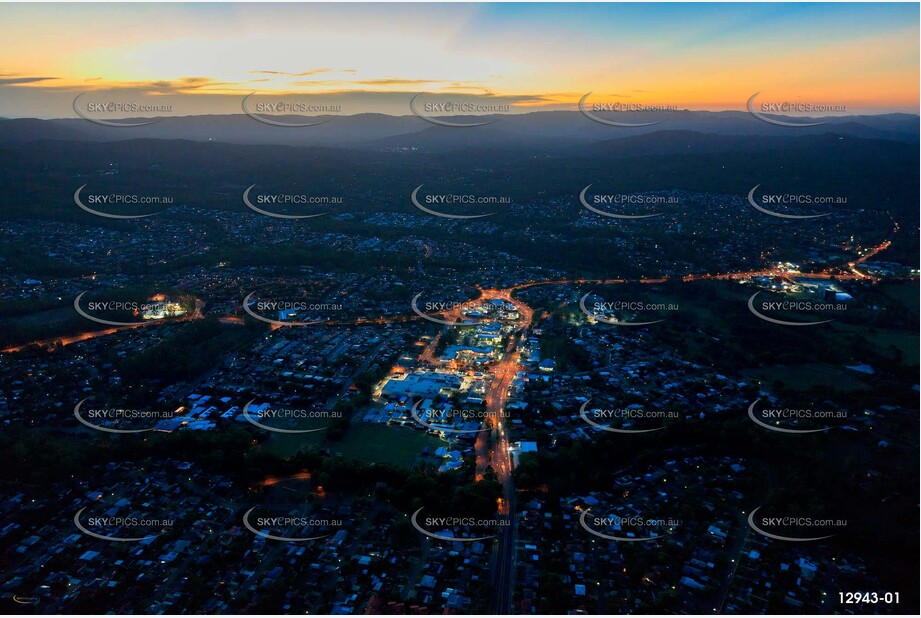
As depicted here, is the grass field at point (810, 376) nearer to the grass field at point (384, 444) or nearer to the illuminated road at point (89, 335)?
the grass field at point (384, 444)

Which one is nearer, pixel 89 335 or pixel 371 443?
pixel 371 443

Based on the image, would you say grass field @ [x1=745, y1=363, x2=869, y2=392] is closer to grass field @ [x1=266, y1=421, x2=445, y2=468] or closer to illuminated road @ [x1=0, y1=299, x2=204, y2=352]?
grass field @ [x1=266, y1=421, x2=445, y2=468]

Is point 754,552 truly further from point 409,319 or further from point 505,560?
point 409,319

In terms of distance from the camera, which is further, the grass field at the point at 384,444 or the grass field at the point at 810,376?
the grass field at the point at 810,376

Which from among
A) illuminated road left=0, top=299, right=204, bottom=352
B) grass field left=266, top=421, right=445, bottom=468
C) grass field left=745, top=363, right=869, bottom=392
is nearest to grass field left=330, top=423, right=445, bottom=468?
grass field left=266, top=421, right=445, bottom=468

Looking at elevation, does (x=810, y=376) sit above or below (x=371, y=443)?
above

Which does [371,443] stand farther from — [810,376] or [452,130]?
[452,130]

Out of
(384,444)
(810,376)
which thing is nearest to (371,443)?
(384,444)

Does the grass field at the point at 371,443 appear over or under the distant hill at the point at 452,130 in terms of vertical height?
under

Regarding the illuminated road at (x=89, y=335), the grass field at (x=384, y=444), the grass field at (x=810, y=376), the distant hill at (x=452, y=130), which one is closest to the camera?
the grass field at (x=384, y=444)

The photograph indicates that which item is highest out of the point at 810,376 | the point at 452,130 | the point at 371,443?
the point at 452,130

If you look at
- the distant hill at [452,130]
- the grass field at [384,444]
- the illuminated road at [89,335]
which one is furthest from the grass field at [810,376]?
the distant hill at [452,130]

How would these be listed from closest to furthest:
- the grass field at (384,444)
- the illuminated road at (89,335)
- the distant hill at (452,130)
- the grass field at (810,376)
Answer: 1. the grass field at (384,444)
2. the grass field at (810,376)
3. the illuminated road at (89,335)
4. the distant hill at (452,130)
